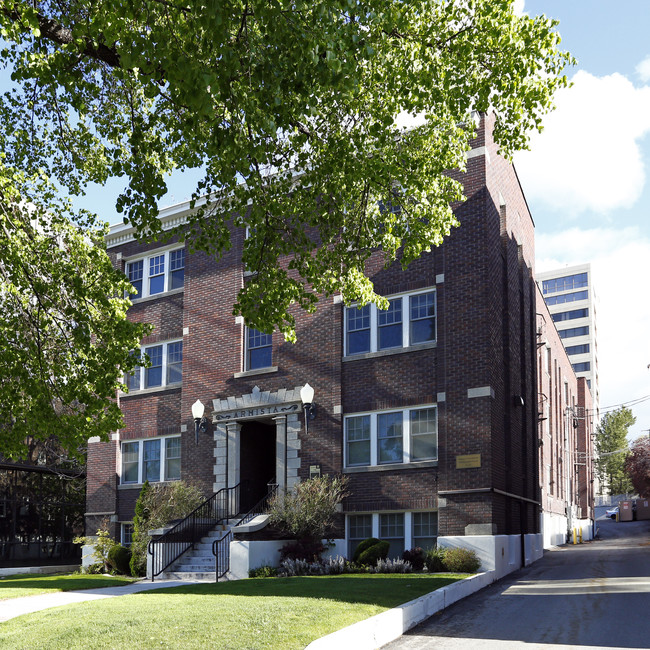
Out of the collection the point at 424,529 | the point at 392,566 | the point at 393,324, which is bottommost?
the point at 392,566

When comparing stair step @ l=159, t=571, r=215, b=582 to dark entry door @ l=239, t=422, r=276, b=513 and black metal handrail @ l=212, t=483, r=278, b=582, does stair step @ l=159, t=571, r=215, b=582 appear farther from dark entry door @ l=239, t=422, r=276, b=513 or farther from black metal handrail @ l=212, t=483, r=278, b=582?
dark entry door @ l=239, t=422, r=276, b=513

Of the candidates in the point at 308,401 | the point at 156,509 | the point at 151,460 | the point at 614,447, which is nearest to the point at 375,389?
the point at 308,401

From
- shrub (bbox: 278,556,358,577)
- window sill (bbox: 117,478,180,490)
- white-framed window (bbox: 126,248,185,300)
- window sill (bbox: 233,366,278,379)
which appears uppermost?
white-framed window (bbox: 126,248,185,300)

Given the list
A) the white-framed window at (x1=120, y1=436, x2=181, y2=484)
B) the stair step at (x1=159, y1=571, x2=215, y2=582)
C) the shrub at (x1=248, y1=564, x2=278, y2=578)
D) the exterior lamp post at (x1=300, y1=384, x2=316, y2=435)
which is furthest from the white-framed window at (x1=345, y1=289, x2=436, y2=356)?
the white-framed window at (x1=120, y1=436, x2=181, y2=484)

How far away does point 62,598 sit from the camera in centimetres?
1695

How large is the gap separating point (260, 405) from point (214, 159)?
13.6m

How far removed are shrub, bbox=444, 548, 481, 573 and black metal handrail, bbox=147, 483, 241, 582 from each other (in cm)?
744

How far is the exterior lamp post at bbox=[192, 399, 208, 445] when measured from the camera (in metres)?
25.7

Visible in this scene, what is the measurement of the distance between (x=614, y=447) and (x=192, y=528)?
88.5 metres

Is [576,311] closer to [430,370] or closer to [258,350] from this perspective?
[258,350]

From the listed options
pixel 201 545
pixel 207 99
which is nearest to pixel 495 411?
pixel 201 545

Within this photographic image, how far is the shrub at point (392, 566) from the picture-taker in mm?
19578

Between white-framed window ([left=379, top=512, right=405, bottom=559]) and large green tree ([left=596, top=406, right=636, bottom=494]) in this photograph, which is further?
large green tree ([left=596, top=406, right=636, bottom=494])

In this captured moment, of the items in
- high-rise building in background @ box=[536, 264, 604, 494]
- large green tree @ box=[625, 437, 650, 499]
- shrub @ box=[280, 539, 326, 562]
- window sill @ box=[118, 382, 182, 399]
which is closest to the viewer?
shrub @ box=[280, 539, 326, 562]
